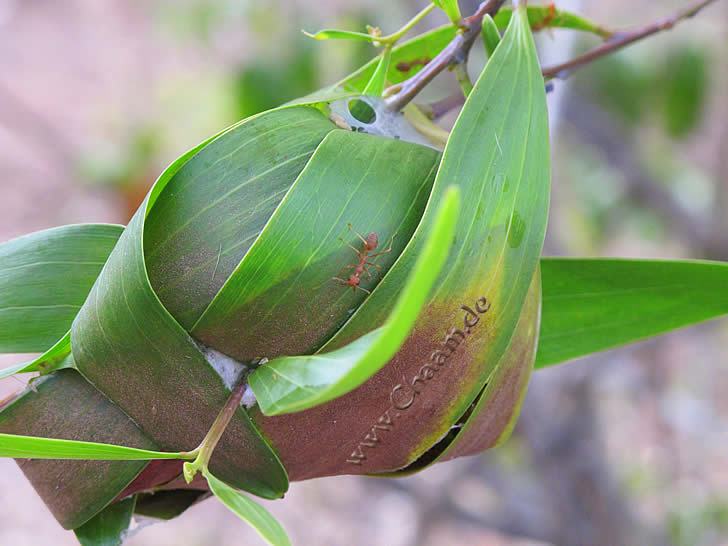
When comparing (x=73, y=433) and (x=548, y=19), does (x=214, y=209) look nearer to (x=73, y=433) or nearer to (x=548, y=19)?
(x=73, y=433)

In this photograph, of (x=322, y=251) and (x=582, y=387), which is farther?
(x=582, y=387)

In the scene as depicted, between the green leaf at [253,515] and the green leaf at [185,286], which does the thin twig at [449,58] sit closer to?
the green leaf at [185,286]

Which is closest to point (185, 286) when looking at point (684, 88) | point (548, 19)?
point (548, 19)

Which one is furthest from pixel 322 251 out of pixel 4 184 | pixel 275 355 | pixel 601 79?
pixel 4 184

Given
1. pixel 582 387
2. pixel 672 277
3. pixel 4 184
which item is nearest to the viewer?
pixel 672 277

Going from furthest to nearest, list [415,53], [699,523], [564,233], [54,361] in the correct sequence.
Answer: [564,233] < [699,523] < [415,53] < [54,361]

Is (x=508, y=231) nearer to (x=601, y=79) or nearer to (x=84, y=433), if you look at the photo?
(x=84, y=433)
